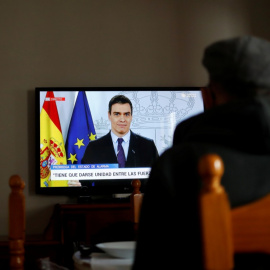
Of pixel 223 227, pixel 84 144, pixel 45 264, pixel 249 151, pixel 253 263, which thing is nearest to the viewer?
pixel 223 227

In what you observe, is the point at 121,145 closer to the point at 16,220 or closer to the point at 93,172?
the point at 93,172

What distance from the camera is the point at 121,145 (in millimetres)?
4504

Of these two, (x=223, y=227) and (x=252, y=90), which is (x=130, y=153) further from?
(x=223, y=227)

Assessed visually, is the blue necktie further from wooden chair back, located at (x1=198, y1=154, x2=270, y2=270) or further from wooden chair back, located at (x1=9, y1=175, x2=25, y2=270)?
wooden chair back, located at (x1=198, y1=154, x2=270, y2=270)

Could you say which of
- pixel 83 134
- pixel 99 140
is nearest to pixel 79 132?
pixel 83 134

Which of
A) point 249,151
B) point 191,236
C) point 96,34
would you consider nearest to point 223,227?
point 191,236

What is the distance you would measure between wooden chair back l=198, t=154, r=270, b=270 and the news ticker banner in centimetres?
360

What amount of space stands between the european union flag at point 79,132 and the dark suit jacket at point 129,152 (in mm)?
48

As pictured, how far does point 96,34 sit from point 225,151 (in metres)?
3.82

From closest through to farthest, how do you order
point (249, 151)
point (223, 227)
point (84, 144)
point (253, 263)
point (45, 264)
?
point (223, 227) < point (253, 263) < point (249, 151) < point (45, 264) < point (84, 144)

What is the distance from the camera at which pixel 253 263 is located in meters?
0.92

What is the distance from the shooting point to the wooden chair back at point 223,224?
2.55ft

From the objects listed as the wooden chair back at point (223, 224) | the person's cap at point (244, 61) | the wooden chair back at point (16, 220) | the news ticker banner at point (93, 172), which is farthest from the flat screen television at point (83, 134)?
the wooden chair back at point (223, 224)

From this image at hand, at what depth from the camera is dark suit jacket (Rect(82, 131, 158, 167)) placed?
446 cm
